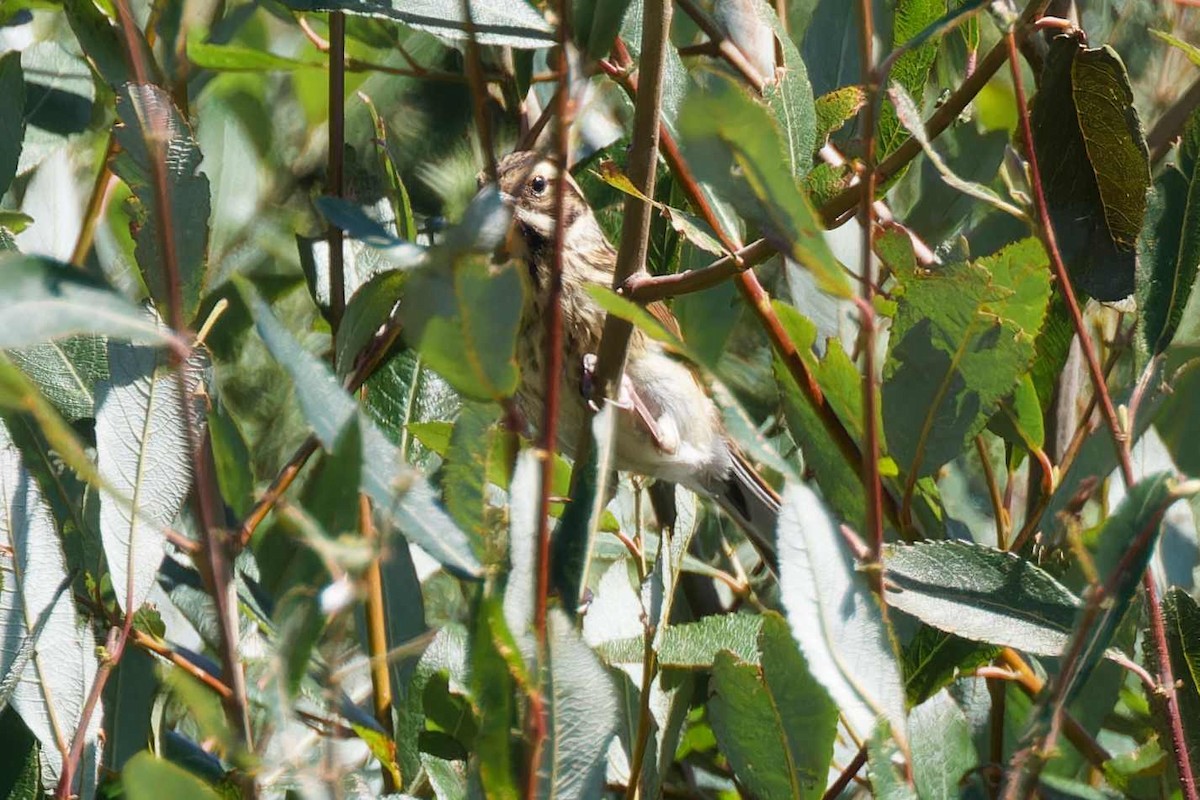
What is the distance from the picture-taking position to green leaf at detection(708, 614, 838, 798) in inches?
52.4

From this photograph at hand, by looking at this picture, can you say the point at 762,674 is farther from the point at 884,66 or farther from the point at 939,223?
the point at 939,223

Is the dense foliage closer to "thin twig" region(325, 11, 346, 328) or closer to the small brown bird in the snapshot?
"thin twig" region(325, 11, 346, 328)

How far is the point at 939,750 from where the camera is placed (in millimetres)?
1490

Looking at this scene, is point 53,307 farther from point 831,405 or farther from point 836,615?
point 831,405

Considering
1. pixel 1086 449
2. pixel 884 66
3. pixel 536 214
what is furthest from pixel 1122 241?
pixel 536 214

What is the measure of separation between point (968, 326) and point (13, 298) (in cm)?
93

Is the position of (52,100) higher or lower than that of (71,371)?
higher

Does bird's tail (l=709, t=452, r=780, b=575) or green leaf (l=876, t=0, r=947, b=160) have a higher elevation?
green leaf (l=876, t=0, r=947, b=160)

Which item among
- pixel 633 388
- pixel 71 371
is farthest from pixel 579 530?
pixel 633 388

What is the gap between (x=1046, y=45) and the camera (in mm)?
2383

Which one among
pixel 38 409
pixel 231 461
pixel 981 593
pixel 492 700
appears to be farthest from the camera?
pixel 231 461

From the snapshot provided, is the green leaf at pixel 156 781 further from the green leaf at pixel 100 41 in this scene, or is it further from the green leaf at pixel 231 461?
the green leaf at pixel 100 41

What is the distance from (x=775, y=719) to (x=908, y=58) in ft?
3.46

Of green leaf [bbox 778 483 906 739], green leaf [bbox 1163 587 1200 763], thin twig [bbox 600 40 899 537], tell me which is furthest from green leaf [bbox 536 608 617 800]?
green leaf [bbox 1163 587 1200 763]
